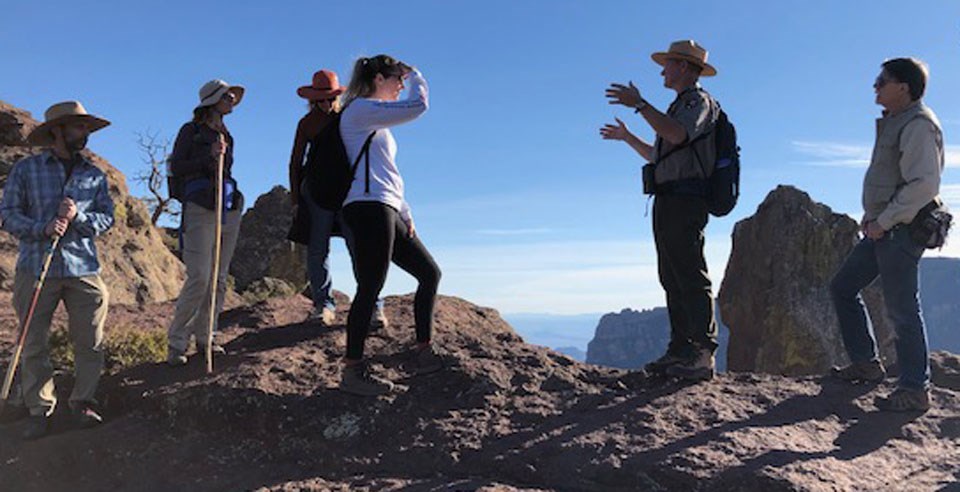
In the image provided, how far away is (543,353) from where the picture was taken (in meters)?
6.98

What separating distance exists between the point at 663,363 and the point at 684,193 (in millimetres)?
1616

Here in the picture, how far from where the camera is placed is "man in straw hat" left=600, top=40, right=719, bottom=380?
5.53m

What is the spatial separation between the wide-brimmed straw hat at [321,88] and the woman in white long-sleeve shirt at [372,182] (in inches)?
73.2

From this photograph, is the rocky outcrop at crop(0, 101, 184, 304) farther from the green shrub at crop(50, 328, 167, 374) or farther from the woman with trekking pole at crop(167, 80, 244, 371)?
the woman with trekking pole at crop(167, 80, 244, 371)

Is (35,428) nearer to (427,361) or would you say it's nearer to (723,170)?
(427,361)

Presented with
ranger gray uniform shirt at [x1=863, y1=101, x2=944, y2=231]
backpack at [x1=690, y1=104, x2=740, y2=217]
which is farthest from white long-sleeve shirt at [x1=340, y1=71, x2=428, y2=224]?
ranger gray uniform shirt at [x1=863, y1=101, x2=944, y2=231]

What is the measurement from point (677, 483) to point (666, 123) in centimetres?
280

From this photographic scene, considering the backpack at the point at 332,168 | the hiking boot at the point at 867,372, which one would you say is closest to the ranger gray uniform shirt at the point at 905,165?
the hiking boot at the point at 867,372

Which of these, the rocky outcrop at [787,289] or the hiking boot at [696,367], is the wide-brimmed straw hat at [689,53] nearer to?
the hiking boot at [696,367]

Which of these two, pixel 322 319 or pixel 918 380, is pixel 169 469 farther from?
pixel 918 380

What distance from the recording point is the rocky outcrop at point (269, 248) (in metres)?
27.7

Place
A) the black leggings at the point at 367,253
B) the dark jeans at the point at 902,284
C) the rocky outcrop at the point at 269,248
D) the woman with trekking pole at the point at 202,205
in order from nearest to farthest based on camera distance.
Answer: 1. the black leggings at the point at 367,253
2. the dark jeans at the point at 902,284
3. the woman with trekking pole at the point at 202,205
4. the rocky outcrop at the point at 269,248

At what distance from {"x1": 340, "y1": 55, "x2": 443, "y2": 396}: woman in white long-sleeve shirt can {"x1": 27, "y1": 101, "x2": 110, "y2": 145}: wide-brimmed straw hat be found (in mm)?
2368

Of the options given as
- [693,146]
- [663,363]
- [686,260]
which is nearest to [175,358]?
[663,363]
